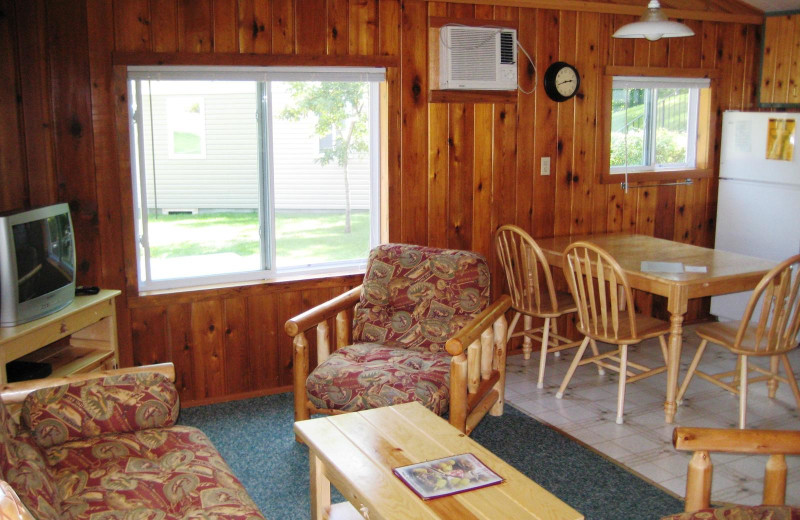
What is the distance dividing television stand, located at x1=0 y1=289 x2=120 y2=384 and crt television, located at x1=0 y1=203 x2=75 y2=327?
49mm

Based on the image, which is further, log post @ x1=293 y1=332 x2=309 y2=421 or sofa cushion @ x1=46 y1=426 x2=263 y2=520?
log post @ x1=293 y1=332 x2=309 y2=421

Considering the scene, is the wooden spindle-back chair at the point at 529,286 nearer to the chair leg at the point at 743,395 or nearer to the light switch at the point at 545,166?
the light switch at the point at 545,166

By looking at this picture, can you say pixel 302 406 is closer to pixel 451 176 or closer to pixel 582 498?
pixel 582 498

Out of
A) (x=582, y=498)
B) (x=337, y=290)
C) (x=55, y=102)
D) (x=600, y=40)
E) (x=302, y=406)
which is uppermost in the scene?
(x=600, y=40)

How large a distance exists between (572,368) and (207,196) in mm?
2051

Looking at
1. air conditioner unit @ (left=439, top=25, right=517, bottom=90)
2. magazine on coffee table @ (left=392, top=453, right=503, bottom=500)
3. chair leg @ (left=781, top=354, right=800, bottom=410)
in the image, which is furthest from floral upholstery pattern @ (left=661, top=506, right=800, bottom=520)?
air conditioner unit @ (left=439, top=25, right=517, bottom=90)

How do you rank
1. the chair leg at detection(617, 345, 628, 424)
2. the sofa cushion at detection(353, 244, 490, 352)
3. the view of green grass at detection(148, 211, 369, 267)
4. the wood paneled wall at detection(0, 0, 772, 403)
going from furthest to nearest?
the view of green grass at detection(148, 211, 369, 267) < the chair leg at detection(617, 345, 628, 424) < the sofa cushion at detection(353, 244, 490, 352) < the wood paneled wall at detection(0, 0, 772, 403)

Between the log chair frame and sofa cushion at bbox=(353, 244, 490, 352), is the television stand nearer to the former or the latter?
the log chair frame

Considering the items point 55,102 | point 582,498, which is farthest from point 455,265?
point 55,102

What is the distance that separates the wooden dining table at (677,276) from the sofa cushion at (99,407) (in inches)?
90.4

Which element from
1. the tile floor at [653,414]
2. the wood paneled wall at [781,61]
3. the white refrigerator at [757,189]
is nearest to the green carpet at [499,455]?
the tile floor at [653,414]

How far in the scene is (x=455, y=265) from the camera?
3797mm

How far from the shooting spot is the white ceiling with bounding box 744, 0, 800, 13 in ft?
17.0

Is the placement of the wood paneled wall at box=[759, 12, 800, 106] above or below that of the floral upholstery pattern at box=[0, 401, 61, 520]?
above
